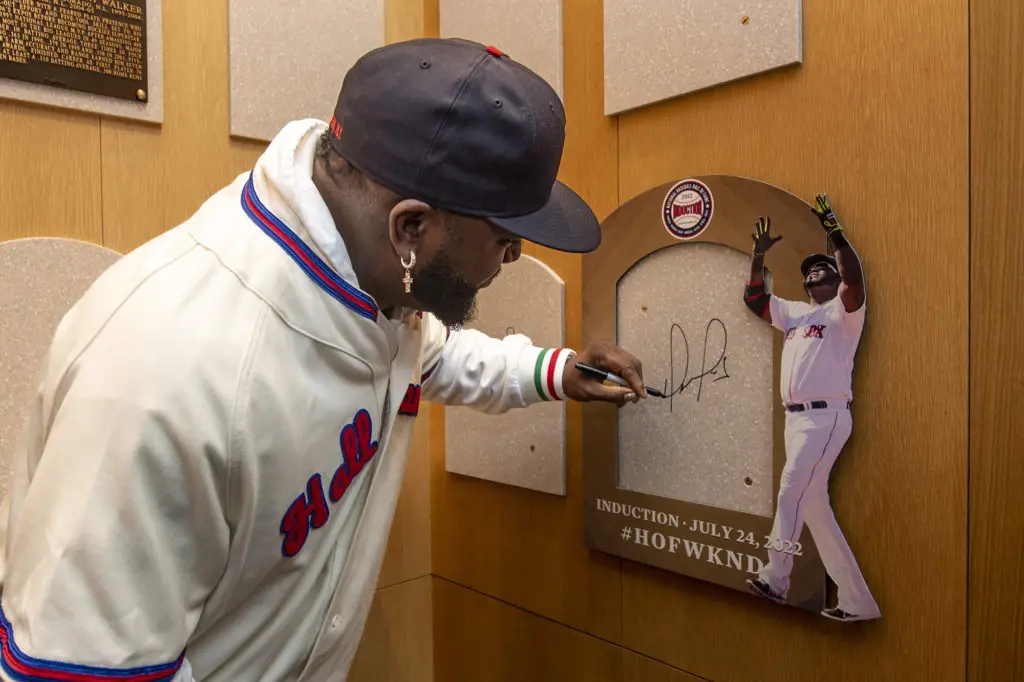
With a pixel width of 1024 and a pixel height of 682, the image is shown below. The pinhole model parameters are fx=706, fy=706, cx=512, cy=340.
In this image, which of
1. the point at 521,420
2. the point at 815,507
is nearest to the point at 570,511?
the point at 521,420

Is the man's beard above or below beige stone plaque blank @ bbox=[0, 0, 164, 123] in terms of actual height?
below

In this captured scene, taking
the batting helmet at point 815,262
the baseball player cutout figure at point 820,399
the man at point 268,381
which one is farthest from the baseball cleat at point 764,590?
the man at point 268,381

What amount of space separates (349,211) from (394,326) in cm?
16

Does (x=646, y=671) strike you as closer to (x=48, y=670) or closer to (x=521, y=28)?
(x=48, y=670)

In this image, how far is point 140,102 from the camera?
1145mm

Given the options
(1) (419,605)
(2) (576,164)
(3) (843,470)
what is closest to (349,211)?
(2) (576,164)

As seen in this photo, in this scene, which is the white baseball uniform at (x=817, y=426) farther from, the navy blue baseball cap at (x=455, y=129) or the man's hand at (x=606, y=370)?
the navy blue baseball cap at (x=455, y=129)

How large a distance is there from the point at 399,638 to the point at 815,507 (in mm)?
964

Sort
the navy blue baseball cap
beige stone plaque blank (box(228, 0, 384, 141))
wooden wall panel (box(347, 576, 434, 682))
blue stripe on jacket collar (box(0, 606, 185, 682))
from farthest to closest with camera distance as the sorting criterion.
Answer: wooden wall panel (box(347, 576, 434, 682))
beige stone plaque blank (box(228, 0, 384, 141))
the navy blue baseball cap
blue stripe on jacket collar (box(0, 606, 185, 682))

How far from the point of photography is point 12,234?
1.04 meters

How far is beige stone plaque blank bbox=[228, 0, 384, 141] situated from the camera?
1246 millimetres

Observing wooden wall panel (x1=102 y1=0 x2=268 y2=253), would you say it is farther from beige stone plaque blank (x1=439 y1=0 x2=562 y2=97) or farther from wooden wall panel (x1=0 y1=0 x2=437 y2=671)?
beige stone plaque blank (x1=439 y1=0 x2=562 y2=97)

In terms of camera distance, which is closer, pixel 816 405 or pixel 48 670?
pixel 48 670

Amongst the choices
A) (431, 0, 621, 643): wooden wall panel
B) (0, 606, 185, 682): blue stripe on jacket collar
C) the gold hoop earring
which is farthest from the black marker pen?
(0, 606, 185, 682): blue stripe on jacket collar
